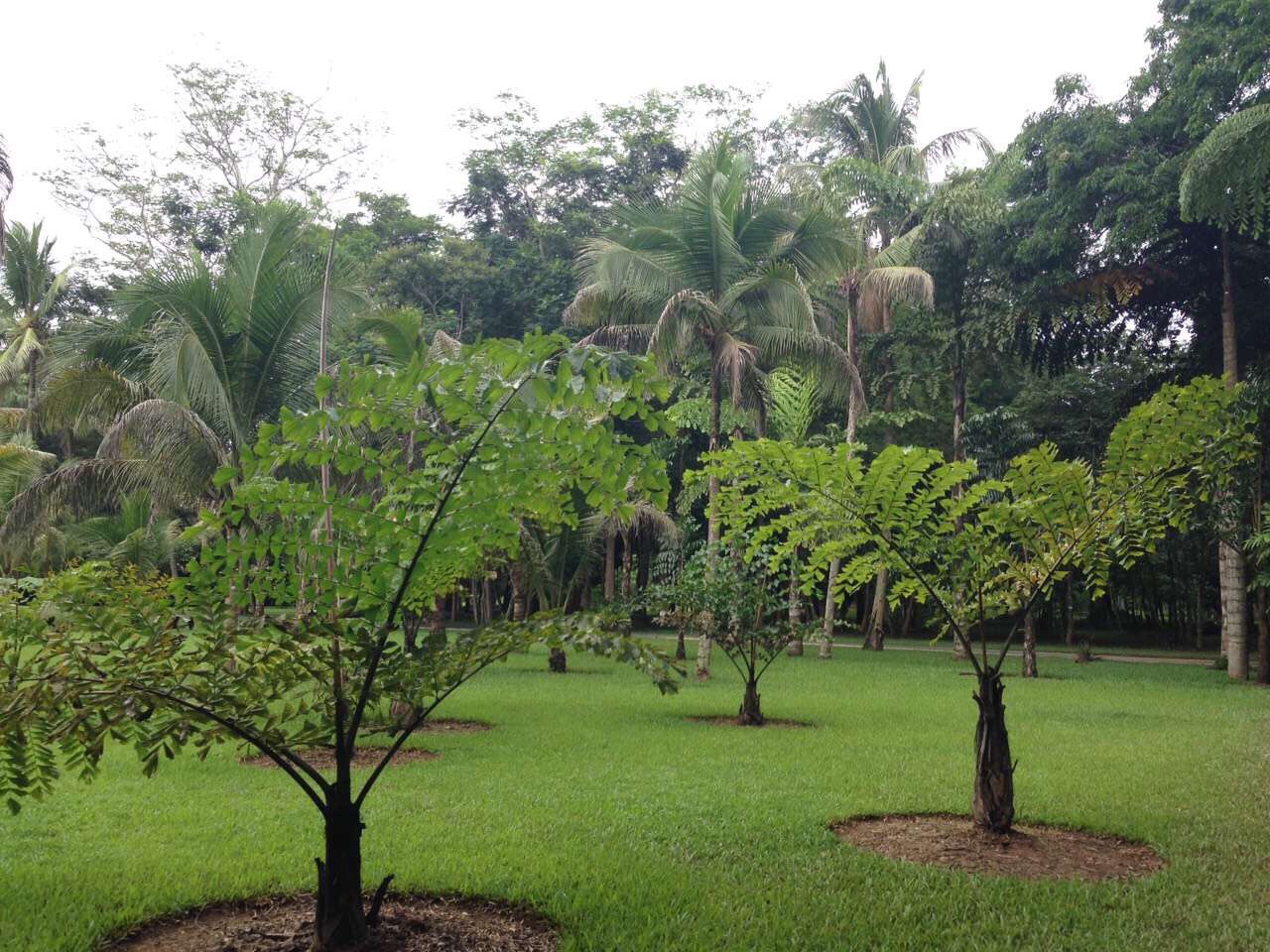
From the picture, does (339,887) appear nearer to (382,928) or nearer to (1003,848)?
(382,928)

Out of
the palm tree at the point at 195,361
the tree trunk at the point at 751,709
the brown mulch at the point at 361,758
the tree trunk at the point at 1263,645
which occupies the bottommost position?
the brown mulch at the point at 361,758

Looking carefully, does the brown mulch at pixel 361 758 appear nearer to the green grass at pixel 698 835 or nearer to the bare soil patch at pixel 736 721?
the green grass at pixel 698 835

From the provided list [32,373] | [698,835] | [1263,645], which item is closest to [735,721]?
[698,835]

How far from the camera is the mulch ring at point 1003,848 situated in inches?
219

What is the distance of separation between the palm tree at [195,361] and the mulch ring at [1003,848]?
8542 millimetres

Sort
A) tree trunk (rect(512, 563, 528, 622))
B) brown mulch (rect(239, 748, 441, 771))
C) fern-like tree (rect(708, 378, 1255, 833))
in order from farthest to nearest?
tree trunk (rect(512, 563, 528, 622)), brown mulch (rect(239, 748, 441, 771)), fern-like tree (rect(708, 378, 1255, 833))

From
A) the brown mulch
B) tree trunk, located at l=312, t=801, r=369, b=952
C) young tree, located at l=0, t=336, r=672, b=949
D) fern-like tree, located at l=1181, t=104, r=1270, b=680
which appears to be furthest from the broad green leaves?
fern-like tree, located at l=1181, t=104, r=1270, b=680

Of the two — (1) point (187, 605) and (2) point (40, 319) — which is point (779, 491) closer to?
(1) point (187, 605)

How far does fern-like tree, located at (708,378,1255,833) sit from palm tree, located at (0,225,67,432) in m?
23.9

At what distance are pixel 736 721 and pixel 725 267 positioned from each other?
7779mm

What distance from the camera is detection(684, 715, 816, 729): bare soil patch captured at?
451 inches

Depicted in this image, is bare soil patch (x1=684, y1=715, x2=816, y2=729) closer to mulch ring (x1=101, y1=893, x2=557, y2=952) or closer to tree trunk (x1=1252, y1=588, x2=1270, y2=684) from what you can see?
mulch ring (x1=101, y1=893, x2=557, y2=952)

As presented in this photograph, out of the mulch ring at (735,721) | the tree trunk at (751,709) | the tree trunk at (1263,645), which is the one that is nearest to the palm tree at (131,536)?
the mulch ring at (735,721)

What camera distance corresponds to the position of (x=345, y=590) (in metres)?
4.12
